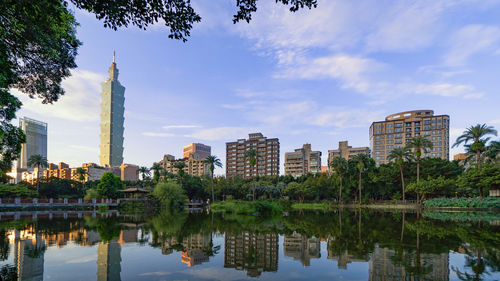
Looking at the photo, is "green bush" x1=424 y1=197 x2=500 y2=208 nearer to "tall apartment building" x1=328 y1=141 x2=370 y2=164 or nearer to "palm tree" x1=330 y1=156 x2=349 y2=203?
"palm tree" x1=330 y1=156 x2=349 y2=203

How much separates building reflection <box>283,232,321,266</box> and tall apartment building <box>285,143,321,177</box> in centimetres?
14613

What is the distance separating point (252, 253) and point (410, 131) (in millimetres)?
148245

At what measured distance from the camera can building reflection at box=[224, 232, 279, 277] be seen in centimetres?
1084

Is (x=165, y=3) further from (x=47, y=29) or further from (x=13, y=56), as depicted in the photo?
(x=13, y=56)

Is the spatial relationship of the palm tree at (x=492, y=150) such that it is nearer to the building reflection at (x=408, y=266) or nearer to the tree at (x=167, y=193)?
the building reflection at (x=408, y=266)

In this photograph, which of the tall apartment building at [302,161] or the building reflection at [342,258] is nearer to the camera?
the building reflection at [342,258]

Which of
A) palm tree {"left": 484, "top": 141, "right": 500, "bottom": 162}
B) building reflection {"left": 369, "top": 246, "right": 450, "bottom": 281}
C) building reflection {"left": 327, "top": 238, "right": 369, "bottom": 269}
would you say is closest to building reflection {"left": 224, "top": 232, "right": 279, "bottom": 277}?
building reflection {"left": 327, "top": 238, "right": 369, "bottom": 269}

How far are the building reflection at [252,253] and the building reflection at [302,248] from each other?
23.9 inches

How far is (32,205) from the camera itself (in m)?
53.7

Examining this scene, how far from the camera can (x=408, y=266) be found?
33.1ft

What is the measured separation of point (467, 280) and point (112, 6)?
39.7 feet

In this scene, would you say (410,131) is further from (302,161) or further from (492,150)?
(492,150)

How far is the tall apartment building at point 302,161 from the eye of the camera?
16262cm

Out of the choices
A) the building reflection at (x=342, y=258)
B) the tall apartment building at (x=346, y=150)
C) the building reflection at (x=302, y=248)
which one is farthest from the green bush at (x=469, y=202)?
the tall apartment building at (x=346, y=150)
